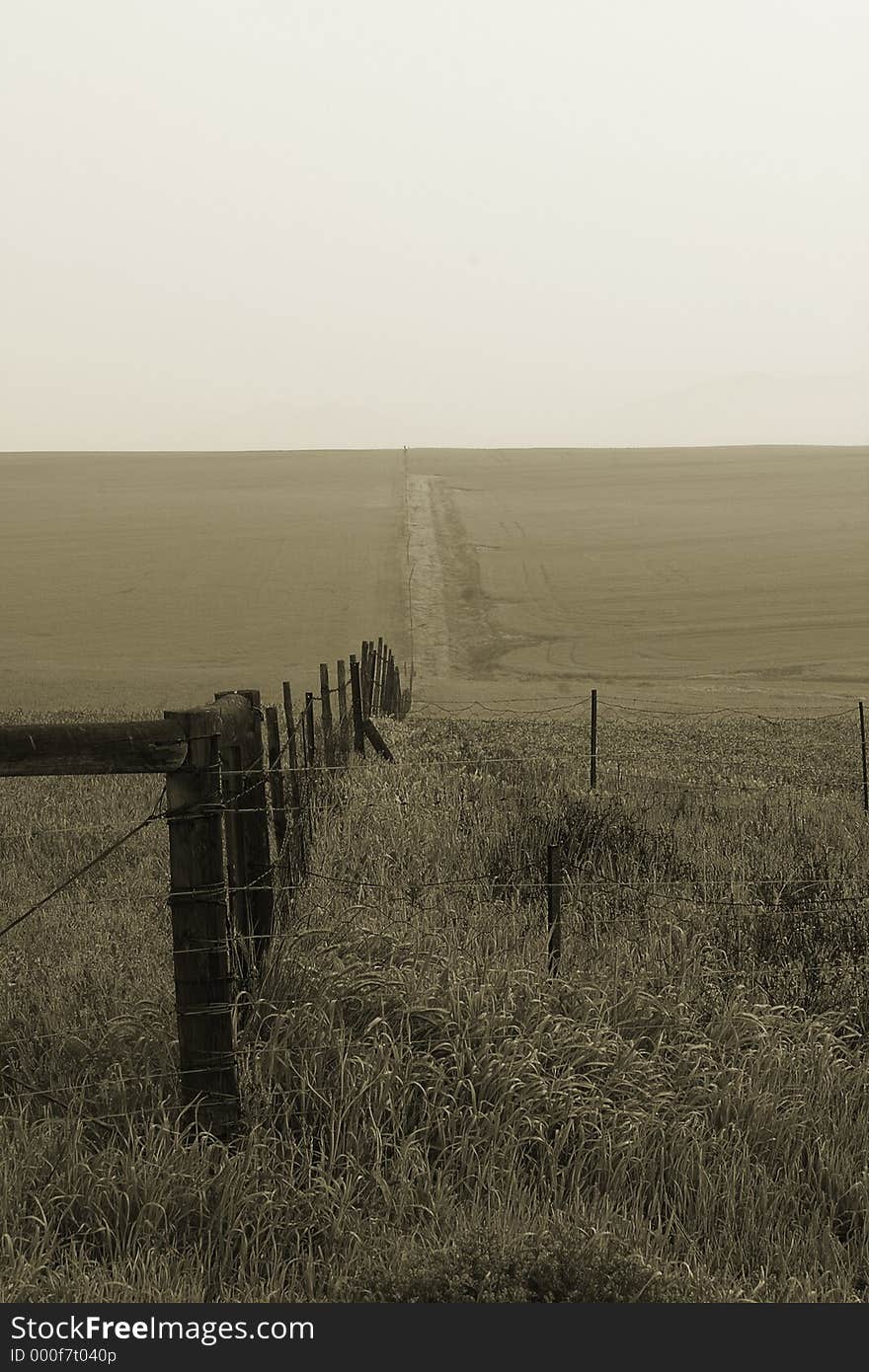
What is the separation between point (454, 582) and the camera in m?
35.4

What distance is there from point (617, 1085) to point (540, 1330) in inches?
53.6

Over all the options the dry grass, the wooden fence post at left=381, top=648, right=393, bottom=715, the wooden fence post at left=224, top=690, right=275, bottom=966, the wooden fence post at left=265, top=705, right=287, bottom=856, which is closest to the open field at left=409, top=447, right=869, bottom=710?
the wooden fence post at left=381, top=648, right=393, bottom=715

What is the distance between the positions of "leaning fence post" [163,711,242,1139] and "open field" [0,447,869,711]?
62.7 feet

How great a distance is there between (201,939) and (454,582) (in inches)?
1245

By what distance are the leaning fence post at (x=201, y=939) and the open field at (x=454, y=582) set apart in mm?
19120

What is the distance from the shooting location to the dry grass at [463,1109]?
Result: 3488 mm

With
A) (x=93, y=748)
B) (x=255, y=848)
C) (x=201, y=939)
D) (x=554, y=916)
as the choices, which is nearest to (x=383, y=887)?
Answer: (x=554, y=916)

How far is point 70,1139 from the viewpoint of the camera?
12.8 feet

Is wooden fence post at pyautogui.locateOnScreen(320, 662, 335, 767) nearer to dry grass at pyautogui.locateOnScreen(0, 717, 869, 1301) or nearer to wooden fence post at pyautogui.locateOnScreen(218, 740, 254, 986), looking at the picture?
dry grass at pyautogui.locateOnScreen(0, 717, 869, 1301)

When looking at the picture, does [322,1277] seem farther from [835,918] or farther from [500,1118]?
[835,918]

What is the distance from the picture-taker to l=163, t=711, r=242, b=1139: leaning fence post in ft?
13.3

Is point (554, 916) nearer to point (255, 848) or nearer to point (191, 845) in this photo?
point (255, 848)

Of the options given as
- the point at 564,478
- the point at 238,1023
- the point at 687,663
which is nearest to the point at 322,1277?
the point at 238,1023

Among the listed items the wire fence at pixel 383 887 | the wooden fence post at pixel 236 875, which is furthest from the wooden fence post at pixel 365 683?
the wooden fence post at pixel 236 875
